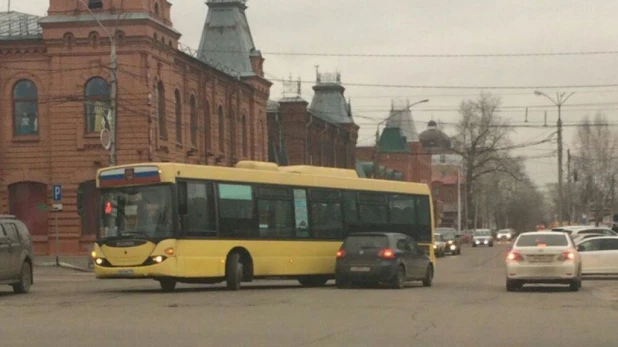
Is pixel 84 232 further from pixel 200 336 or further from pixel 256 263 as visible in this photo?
pixel 200 336

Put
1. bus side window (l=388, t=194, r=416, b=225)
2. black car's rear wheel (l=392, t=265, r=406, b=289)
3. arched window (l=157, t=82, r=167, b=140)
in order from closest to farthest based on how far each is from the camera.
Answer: black car's rear wheel (l=392, t=265, r=406, b=289) → bus side window (l=388, t=194, r=416, b=225) → arched window (l=157, t=82, r=167, b=140)

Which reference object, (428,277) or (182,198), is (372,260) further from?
(182,198)

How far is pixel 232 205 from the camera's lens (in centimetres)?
2875

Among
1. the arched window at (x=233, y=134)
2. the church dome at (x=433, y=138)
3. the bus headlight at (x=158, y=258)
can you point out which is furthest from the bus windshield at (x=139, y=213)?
the church dome at (x=433, y=138)

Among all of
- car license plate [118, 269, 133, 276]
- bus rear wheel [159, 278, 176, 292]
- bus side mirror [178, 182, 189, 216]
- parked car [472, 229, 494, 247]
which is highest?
bus side mirror [178, 182, 189, 216]

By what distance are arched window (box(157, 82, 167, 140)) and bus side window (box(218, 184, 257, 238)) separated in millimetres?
29028

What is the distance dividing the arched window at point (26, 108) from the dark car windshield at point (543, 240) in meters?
33.2

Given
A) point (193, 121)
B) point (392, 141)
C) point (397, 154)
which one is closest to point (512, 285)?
point (193, 121)

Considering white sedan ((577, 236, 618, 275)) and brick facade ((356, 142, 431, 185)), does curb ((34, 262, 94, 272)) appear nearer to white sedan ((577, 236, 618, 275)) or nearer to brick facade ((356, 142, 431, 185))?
white sedan ((577, 236, 618, 275))

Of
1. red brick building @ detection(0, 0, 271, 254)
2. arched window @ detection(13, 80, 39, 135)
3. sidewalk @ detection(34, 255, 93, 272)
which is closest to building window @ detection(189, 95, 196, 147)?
red brick building @ detection(0, 0, 271, 254)

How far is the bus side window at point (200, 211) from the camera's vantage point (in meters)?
27.4

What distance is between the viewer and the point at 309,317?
67.2ft

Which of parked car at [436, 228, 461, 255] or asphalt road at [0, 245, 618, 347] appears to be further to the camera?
parked car at [436, 228, 461, 255]

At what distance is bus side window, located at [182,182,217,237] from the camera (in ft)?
89.7
